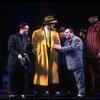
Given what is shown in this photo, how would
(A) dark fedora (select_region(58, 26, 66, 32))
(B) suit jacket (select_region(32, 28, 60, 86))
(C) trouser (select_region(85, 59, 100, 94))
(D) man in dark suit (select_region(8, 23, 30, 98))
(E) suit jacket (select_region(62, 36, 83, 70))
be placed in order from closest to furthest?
(D) man in dark suit (select_region(8, 23, 30, 98)) < (E) suit jacket (select_region(62, 36, 83, 70)) < (B) suit jacket (select_region(32, 28, 60, 86)) < (C) trouser (select_region(85, 59, 100, 94)) < (A) dark fedora (select_region(58, 26, 66, 32))

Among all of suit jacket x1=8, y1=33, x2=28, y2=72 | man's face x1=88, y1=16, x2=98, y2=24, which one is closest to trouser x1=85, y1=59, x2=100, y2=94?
man's face x1=88, y1=16, x2=98, y2=24

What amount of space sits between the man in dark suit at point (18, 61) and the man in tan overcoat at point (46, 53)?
0.22 metres

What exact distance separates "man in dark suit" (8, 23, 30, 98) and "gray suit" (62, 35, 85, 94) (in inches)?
28.1

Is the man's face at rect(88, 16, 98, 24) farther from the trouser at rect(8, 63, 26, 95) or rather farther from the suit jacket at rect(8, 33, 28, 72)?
the trouser at rect(8, 63, 26, 95)

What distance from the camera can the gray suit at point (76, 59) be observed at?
234 inches

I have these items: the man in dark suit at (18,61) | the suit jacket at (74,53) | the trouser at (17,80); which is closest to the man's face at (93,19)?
the suit jacket at (74,53)

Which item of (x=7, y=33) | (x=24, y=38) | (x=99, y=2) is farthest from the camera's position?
(x=7, y=33)

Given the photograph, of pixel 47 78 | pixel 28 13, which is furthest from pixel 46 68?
pixel 28 13

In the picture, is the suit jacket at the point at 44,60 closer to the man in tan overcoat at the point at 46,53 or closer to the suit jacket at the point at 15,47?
the man in tan overcoat at the point at 46,53

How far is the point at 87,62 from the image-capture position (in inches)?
245

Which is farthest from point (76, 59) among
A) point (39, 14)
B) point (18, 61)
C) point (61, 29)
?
point (39, 14)

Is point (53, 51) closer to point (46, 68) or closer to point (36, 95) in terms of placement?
point (46, 68)

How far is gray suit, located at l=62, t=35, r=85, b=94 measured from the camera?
5949mm

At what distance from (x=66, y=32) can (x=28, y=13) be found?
1.13 metres
